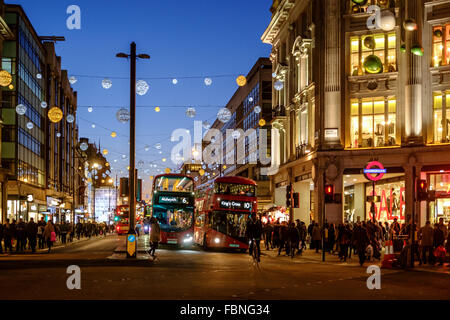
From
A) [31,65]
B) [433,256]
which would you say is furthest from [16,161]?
[433,256]

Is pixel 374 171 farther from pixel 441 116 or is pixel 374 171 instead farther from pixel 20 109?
pixel 20 109

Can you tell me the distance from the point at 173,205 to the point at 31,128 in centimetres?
2670

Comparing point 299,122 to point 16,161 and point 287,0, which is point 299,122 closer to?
point 287,0

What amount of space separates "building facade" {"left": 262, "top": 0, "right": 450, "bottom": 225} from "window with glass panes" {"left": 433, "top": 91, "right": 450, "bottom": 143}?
0.18 feet

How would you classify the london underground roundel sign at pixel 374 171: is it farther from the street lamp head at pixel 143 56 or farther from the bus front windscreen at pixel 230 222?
the street lamp head at pixel 143 56

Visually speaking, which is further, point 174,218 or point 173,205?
point 174,218

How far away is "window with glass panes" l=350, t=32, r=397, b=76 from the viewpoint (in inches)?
1486

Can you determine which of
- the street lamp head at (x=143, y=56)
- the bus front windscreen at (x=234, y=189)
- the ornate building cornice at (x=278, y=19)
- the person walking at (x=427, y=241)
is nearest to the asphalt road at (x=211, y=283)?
the person walking at (x=427, y=241)

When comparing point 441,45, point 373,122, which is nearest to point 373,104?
point 373,122

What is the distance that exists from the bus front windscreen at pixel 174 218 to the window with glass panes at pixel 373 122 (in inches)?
420

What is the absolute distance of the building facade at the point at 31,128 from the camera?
2034 inches

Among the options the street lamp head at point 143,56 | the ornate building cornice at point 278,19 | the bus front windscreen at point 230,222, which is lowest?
the bus front windscreen at point 230,222

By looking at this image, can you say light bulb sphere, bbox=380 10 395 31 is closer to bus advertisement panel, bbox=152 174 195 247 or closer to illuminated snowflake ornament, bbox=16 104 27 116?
bus advertisement panel, bbox=152 174 195 247

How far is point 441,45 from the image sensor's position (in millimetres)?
35531
